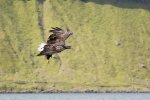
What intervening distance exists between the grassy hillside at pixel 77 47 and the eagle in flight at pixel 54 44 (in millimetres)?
119514

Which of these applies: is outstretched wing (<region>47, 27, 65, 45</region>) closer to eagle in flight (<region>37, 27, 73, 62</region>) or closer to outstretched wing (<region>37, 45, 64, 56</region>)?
eagle in flight (<region>37, 27, 73, 62</region>)

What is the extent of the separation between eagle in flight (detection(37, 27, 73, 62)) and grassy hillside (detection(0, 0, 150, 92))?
120 m

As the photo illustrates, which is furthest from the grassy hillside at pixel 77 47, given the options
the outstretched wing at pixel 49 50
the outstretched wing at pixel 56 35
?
the outstretched wing at pixel 49 50

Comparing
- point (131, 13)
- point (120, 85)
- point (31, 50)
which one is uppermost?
point (131, 13)

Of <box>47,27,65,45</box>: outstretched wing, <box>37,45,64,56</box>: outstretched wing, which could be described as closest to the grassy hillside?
<box>47,27,65,45</box>: outstretched wing

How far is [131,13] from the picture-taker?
199 m

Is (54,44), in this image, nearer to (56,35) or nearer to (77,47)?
(56,35)

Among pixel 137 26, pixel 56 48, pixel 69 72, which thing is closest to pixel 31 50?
pixel 69 72

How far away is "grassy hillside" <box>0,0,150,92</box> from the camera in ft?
503

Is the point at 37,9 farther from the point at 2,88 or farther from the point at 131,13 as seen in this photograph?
the point at 2,88

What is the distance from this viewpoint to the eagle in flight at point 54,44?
23188 millimetres

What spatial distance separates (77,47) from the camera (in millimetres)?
170375

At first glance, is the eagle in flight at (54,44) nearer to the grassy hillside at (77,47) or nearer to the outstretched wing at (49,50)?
the outstretched wing at (49,50)

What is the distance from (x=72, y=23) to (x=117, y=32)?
16.0m
